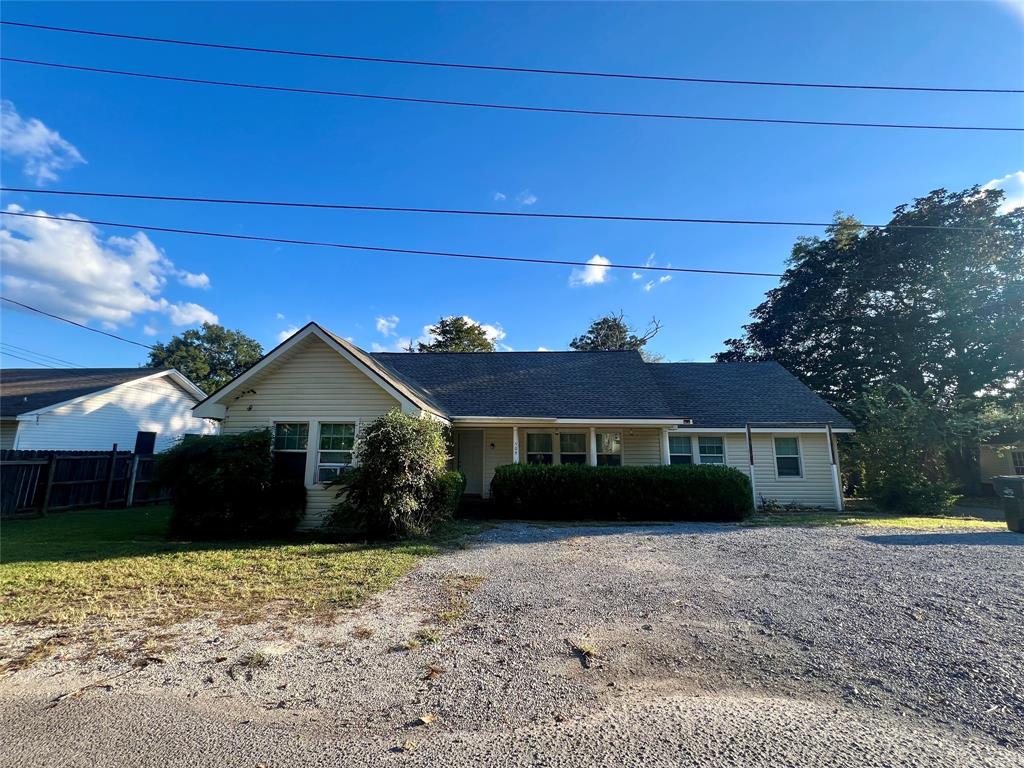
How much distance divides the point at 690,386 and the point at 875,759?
1640cm

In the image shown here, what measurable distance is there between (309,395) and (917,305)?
30.2 metres

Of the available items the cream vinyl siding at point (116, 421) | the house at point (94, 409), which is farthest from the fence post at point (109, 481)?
the house at point (94, 409)

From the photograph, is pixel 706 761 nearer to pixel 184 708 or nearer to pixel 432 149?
pixel 184 708

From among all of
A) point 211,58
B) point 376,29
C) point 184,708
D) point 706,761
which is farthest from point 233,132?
point 706,761

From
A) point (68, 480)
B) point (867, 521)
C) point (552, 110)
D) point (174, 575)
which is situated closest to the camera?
point (174, 575)

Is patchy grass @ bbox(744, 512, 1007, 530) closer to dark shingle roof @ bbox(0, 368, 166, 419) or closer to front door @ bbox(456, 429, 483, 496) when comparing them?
front door @ bbox(456, 429, 483, 496)

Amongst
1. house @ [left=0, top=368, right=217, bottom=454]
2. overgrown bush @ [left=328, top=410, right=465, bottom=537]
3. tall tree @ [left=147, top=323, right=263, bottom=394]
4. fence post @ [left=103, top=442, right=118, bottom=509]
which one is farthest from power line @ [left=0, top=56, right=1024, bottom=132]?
tall tree @ [left=147, top=323, right=263, bottom=394]

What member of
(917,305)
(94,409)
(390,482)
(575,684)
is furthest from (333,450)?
(917,305)

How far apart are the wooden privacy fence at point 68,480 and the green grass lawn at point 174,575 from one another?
2.50m

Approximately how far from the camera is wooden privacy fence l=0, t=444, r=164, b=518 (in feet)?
38.1

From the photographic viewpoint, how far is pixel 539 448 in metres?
15.1

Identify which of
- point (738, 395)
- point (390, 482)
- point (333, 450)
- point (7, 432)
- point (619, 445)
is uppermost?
point (738, 395)

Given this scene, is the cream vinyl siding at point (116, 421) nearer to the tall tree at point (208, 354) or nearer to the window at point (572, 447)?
the window at point (572, 447)

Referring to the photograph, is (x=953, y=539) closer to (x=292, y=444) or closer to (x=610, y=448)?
(x=610, y=448)
